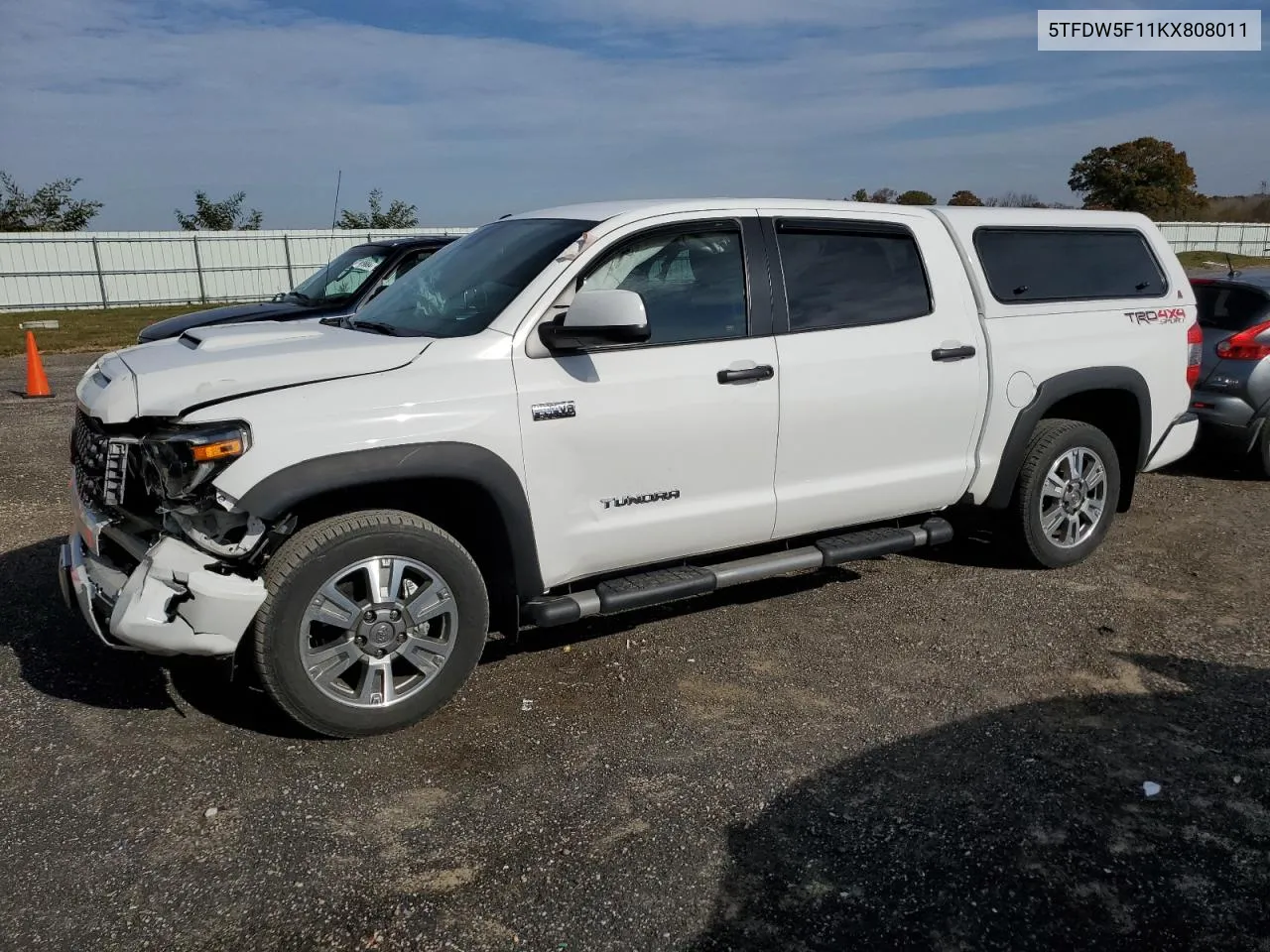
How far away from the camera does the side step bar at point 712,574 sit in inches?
161

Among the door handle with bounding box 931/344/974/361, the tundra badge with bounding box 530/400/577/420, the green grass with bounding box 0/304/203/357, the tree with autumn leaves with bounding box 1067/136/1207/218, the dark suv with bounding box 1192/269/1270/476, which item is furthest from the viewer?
the tree with autumn leaves with bounding box 1067/136/1207/218

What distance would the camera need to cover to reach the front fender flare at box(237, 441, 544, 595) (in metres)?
3.48

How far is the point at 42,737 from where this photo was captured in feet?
12.8

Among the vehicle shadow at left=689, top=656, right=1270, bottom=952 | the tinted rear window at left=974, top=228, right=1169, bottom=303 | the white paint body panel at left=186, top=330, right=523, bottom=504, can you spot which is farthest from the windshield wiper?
the tinted rear window at left=974, top=228, right=1169, bottom=303

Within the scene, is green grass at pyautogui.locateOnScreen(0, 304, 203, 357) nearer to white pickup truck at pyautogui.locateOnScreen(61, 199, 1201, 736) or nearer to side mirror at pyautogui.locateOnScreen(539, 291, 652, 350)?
white pickup truck at pyautogui.locateOnScreen(61, 199, 1201, 736)

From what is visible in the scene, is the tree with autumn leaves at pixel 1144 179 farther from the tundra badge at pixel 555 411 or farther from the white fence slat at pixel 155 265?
the tundra badge at pixel 555 411

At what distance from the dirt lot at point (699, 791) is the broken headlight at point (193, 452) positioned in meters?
1.05

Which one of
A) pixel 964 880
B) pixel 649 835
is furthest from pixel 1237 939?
pixel 649 835

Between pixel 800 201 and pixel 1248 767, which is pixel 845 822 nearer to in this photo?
pixel 1248 767

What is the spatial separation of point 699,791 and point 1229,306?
6651 millimetres

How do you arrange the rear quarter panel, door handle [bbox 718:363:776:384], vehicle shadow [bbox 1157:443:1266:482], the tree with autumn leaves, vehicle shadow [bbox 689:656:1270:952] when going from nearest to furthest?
1. vehicle shadow [bbox 689:656:1270:952]
2. door handle [bbox 718:363:776:384]
3. the rear quarter panel
4. vehicle shadow [bbox 1157:443:1266:482]
5. the tree with autumn leaves

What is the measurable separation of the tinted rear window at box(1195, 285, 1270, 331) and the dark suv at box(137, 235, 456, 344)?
6589 mm

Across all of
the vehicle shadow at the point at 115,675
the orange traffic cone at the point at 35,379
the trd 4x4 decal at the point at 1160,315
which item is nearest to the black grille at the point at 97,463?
the vehicle shadow at the point at 115,675

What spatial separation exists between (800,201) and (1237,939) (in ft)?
11.1
